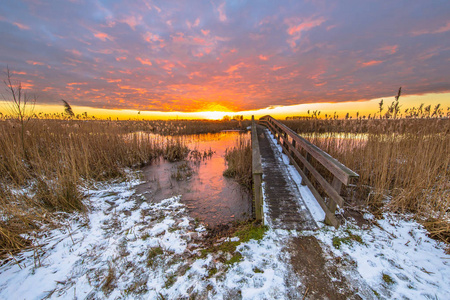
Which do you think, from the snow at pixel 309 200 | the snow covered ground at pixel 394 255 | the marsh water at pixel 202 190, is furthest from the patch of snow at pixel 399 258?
the marsh water at pixel 202 190

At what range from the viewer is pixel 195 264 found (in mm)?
2344

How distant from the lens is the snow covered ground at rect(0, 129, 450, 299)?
191 cm

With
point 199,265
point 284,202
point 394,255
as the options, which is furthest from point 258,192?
point 394,255

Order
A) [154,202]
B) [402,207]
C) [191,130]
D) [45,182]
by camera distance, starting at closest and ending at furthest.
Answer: [402,207] < [45,182] < [154,202] < [191,130]

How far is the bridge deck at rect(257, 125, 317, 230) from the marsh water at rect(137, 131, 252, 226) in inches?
34.3

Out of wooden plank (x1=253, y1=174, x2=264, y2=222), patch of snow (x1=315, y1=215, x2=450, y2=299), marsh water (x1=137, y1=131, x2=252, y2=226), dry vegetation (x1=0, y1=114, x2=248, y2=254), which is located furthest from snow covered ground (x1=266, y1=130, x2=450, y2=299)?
dry vegetation (x1=0, y1=114, x2=248, y2=254)

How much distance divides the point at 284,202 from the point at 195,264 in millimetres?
2212

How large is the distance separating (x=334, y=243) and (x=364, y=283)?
62 centimetres

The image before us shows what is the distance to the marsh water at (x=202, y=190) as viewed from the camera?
13.8ft

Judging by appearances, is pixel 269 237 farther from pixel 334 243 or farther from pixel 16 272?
pixel 16 272

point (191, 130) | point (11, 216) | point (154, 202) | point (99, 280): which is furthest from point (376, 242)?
point (191, 130)

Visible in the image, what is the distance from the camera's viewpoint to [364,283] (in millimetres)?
1931

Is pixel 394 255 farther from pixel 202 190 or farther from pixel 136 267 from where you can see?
pixel 202 190

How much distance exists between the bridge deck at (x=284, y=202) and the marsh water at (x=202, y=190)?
87cm
